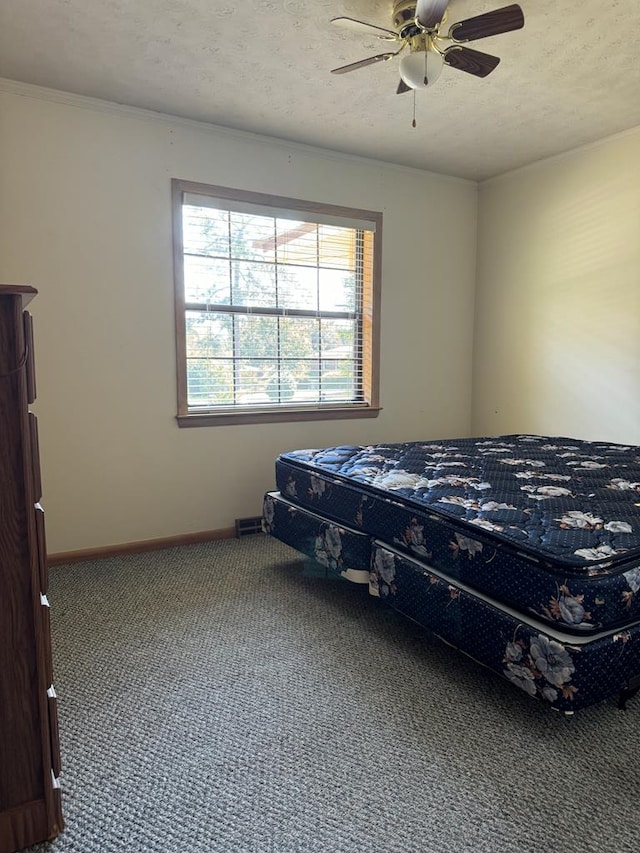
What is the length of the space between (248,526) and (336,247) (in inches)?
79.7

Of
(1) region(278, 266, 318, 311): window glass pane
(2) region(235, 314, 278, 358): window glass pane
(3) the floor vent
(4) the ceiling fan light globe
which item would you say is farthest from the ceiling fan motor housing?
(3) the floor vent

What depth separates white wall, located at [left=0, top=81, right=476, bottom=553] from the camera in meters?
2.87

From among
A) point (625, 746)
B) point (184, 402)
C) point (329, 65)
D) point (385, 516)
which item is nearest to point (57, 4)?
point (329, 65)

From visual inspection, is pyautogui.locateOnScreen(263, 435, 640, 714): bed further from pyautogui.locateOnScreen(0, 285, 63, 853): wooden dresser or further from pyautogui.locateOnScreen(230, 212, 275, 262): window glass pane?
pyautogui.locateOnScreen(230, 212, 275, 262): window glass pane

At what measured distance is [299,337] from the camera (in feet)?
12.2

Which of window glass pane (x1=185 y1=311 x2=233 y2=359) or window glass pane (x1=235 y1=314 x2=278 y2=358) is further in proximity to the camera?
window glass pane (x1=235 y1=314 x2=278 y2=358)

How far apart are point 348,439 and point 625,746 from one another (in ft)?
8.61

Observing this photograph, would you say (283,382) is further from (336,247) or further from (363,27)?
(363,27)

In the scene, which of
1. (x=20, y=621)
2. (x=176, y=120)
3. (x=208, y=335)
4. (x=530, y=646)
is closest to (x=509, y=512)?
(x=530, y=646)

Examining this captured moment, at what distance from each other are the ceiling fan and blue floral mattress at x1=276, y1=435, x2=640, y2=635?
1.63 metres

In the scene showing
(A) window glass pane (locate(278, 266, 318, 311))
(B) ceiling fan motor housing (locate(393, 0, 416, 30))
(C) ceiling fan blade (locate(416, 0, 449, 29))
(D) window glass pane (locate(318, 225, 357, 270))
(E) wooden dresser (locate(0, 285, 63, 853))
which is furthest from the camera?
(D) window glass pane (locate(318, 225, 357, 270))

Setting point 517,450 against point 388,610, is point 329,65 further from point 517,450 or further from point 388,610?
point 388,610

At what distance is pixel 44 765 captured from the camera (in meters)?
1.23

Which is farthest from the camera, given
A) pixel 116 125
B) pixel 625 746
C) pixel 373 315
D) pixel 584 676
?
pixel 373 315
